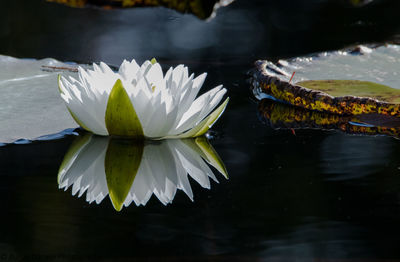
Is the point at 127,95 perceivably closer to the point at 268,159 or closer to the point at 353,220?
the point at 268,159

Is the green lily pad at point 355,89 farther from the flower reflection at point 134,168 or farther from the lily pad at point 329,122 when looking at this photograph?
the flower reflection at point 134,168

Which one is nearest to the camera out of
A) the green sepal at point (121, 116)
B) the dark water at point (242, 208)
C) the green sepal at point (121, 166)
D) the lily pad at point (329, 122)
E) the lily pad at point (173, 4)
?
the dark water at point (242, 208)

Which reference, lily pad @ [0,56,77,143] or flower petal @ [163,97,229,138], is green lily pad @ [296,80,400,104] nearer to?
flower petal @ [163,97,229,138]

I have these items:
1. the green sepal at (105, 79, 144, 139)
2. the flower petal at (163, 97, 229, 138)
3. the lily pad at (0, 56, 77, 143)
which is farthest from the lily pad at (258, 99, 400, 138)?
the lily pad at (0, 56, 77, 143)

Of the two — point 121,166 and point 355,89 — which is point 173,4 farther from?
point 121,166

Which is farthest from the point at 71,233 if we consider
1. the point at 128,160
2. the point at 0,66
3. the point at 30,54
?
the point at 30,54

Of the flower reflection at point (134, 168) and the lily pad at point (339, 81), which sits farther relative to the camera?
the lily pad at point (339, 81)

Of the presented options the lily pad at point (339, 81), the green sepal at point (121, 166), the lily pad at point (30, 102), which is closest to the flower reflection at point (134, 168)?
the green sepal at point (121, 166)
